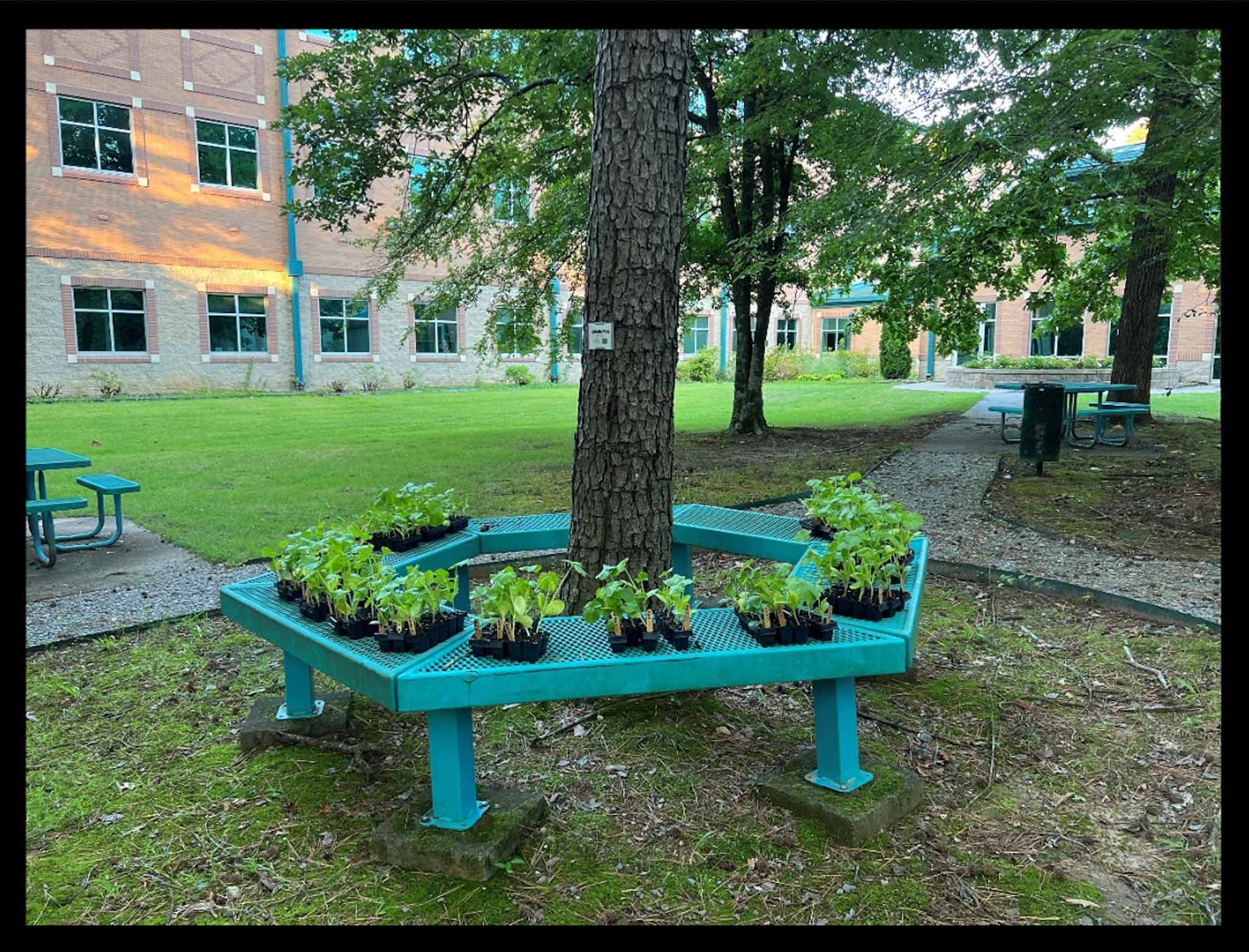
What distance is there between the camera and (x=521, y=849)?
2.58 metres

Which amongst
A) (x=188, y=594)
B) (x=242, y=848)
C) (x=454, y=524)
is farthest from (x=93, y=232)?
(x=242, y=848)

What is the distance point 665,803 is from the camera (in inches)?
113

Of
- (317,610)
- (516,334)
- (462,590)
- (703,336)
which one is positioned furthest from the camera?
(703,336)

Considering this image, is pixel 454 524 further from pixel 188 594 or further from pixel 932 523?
pixel 932 523

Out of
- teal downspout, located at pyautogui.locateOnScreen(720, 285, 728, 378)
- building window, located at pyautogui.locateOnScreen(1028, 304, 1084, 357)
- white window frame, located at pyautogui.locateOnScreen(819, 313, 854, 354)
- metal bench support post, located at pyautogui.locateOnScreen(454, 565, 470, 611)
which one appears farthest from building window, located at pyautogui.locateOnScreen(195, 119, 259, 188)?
building window, located at pyautogui.locateOnScreen(1028, 304, 1084, 357)

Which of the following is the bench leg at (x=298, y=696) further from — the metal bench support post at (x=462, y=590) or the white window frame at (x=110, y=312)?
the white window frame at (x=110, y=312)

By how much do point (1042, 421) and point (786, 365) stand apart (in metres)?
25.7

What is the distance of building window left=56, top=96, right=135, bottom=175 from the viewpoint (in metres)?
21.6

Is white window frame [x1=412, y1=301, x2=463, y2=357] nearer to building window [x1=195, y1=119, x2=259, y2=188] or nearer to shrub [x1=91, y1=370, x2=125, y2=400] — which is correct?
building window [x1=195, y1=119, x2=259, y2=188]

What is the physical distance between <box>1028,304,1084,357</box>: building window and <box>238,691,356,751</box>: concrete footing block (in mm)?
31457

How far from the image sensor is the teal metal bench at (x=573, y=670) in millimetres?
2490

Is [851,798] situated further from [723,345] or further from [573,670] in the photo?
[723,345]

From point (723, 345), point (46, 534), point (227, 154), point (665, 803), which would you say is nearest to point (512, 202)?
point (46, 534)

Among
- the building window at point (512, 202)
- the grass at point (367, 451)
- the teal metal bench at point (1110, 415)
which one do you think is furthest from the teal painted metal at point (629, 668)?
the building window at point (512, 202)
